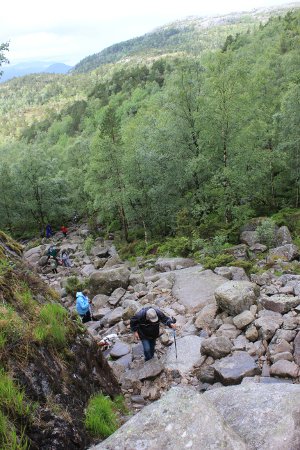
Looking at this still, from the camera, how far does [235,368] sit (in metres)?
8.68

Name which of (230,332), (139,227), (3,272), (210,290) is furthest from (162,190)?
(3,272)

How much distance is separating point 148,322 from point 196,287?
6.31 m

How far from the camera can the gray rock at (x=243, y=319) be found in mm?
10643

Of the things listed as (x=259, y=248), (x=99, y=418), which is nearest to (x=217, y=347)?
(x=99, y=418)

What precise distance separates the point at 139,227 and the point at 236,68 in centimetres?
1809

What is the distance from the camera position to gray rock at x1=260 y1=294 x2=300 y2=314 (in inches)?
428

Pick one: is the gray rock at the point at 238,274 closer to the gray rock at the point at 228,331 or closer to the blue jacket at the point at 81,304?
the gray rock at the point at 228,331

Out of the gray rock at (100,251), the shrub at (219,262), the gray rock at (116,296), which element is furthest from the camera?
the gray rock at (100,251)

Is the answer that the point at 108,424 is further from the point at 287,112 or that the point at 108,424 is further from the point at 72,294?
the point at 287,112

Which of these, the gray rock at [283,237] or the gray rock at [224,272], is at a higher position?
the gray rock at [224,272]

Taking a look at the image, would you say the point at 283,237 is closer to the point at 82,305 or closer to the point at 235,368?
the point at 82,305

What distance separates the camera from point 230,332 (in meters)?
10.7

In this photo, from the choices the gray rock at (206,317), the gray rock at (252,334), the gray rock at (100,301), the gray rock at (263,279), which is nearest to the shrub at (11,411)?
the gray rock at (252,334)

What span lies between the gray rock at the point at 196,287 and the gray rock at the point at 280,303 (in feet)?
8.23
